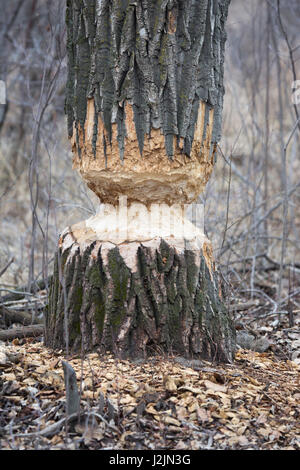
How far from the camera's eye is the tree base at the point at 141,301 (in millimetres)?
1957

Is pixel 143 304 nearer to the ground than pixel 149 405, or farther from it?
farther from it

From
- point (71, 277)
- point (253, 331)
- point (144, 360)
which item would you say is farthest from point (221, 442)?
point (253, 331)

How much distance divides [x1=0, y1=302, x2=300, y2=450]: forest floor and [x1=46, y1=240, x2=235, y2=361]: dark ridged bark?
7cm

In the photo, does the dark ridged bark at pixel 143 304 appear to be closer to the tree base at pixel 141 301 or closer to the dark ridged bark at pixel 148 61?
the tree base at pixel 141 301

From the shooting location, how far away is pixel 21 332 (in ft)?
7.98

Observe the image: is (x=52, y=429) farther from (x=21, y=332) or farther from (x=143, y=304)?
(x=21, y=332)

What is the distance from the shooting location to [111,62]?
76.9 inches

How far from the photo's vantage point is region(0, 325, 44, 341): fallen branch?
2.38 metres

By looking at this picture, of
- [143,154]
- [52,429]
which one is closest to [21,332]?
[52,429]

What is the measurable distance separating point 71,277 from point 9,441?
77 centimetres

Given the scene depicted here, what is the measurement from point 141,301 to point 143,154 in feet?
2.02

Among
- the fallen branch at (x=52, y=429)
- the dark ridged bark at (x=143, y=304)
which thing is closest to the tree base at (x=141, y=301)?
the dark ridged bark at (x=143, y=304)

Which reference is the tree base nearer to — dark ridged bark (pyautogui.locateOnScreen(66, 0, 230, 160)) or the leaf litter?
the leaf litter

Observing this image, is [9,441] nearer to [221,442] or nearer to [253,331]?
[221,442]
